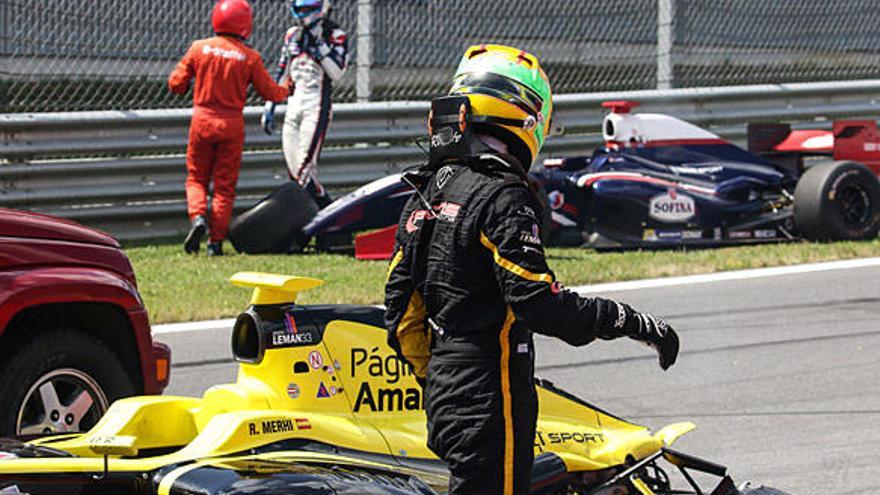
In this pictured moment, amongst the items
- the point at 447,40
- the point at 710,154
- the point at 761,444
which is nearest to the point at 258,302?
the point at 761,444

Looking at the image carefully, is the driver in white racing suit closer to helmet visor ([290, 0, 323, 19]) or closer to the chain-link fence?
helmet visor ([290, 0, 323, 19])

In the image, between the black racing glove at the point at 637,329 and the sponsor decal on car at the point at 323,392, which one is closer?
the black racing glove at the point at 637,329

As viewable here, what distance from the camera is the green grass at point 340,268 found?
31.8 feet

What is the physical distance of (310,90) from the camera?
42.0 ft

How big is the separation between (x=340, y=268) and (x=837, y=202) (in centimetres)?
422

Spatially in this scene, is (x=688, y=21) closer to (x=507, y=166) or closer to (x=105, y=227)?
(x=105, y=227)

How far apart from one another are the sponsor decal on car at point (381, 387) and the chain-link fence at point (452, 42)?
7732 millimetres

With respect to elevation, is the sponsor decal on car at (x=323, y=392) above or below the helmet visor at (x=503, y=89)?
below

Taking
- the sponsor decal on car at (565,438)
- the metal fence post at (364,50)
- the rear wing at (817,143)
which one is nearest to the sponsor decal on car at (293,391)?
the sponsor decal on car at (565,438)

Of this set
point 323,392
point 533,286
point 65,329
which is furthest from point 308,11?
point 533,286

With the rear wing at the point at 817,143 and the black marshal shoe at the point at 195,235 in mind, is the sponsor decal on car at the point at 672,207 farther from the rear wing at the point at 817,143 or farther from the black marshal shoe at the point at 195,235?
the black marshal shoe at the point at 195,235

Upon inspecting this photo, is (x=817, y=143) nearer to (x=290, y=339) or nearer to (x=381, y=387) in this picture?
(x=381, y=387)

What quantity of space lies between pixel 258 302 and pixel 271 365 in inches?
9.1

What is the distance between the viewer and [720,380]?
26.1ft
